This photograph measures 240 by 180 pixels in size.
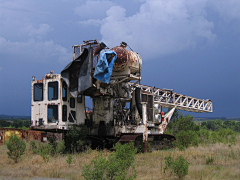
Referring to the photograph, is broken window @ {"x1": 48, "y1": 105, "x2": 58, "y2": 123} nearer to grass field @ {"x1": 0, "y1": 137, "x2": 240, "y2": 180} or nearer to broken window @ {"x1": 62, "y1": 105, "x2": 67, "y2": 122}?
broken window @ {"x1": 62, "y1": 105, "x2": 67, "y2": 122}

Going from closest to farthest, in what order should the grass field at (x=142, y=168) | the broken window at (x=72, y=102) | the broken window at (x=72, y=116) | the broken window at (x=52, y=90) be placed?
the grass field at (x=142, y=168) → the broken window at (x=52, y=90) → the broken window at (x=72, y=116) → the broken window at (x=72, y=102)

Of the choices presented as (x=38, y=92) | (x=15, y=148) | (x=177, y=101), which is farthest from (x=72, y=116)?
(x=177, y=101)

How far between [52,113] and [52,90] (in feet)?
3.85

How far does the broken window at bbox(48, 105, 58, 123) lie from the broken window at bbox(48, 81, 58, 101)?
0.45m

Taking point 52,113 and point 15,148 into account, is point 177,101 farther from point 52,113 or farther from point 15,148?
point 15,148

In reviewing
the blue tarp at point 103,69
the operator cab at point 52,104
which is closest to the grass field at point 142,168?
the operator cab at point 52,104

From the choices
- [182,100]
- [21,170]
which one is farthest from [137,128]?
[182,100]

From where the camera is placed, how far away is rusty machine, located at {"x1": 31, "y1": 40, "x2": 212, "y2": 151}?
47.3 ft

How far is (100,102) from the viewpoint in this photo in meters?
16.6

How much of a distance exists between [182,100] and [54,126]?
13458 mm

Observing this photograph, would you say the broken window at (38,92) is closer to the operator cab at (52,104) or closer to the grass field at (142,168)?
the operator cab at (52,104)

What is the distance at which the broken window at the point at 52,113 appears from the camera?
47.0 feet

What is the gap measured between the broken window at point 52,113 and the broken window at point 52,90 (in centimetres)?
Result: 45

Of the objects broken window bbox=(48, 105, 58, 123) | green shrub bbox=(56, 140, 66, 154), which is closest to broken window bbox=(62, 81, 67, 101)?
broken window bbox=(48, 105, 58, 123)
